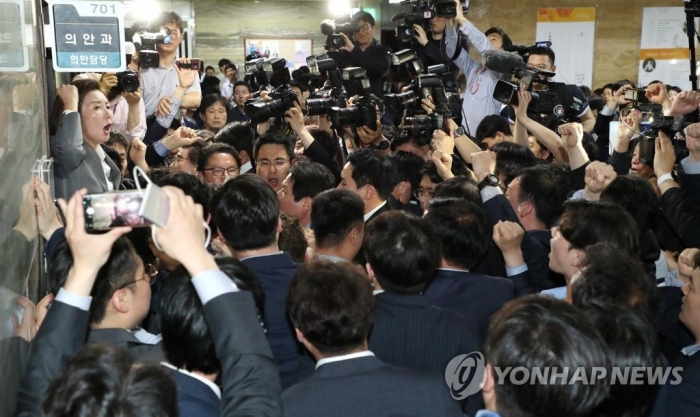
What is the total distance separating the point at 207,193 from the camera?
10.6ft

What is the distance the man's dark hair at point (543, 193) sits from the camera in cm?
338

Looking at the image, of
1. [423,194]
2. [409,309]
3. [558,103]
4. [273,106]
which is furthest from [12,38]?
A: [558,103]

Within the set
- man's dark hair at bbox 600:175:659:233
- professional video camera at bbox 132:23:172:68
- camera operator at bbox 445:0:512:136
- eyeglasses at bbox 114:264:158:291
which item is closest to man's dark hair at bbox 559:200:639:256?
man's dark hair at bbox 600:175:659:233

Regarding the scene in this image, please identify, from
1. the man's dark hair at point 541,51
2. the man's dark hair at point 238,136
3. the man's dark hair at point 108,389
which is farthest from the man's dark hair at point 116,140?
the man's dark hair at point 108,389

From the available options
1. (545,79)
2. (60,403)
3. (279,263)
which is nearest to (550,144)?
(545,79)

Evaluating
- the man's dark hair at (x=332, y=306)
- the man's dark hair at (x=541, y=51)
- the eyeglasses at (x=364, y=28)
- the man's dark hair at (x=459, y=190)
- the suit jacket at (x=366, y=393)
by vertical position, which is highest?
the eyeglasses at (x=364, y=28)

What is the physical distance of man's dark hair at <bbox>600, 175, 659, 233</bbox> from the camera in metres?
3.15

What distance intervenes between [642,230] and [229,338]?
2155mm

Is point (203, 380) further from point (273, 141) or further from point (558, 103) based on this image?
point (558, 103)

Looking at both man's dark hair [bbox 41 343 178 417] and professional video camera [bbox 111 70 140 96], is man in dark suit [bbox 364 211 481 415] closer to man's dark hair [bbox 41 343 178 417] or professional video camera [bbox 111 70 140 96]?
man's dark hair [bbox 41 343 178 417]

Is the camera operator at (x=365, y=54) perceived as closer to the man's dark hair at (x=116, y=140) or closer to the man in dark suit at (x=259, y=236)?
the man's dark hair at (x=116, y=140)

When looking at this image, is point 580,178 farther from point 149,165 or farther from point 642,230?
point 149,165

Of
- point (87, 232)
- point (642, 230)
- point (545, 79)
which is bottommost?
point (642, 230)

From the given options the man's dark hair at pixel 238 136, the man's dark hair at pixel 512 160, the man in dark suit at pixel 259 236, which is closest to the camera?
the man in dark suit at pixel 259 236
